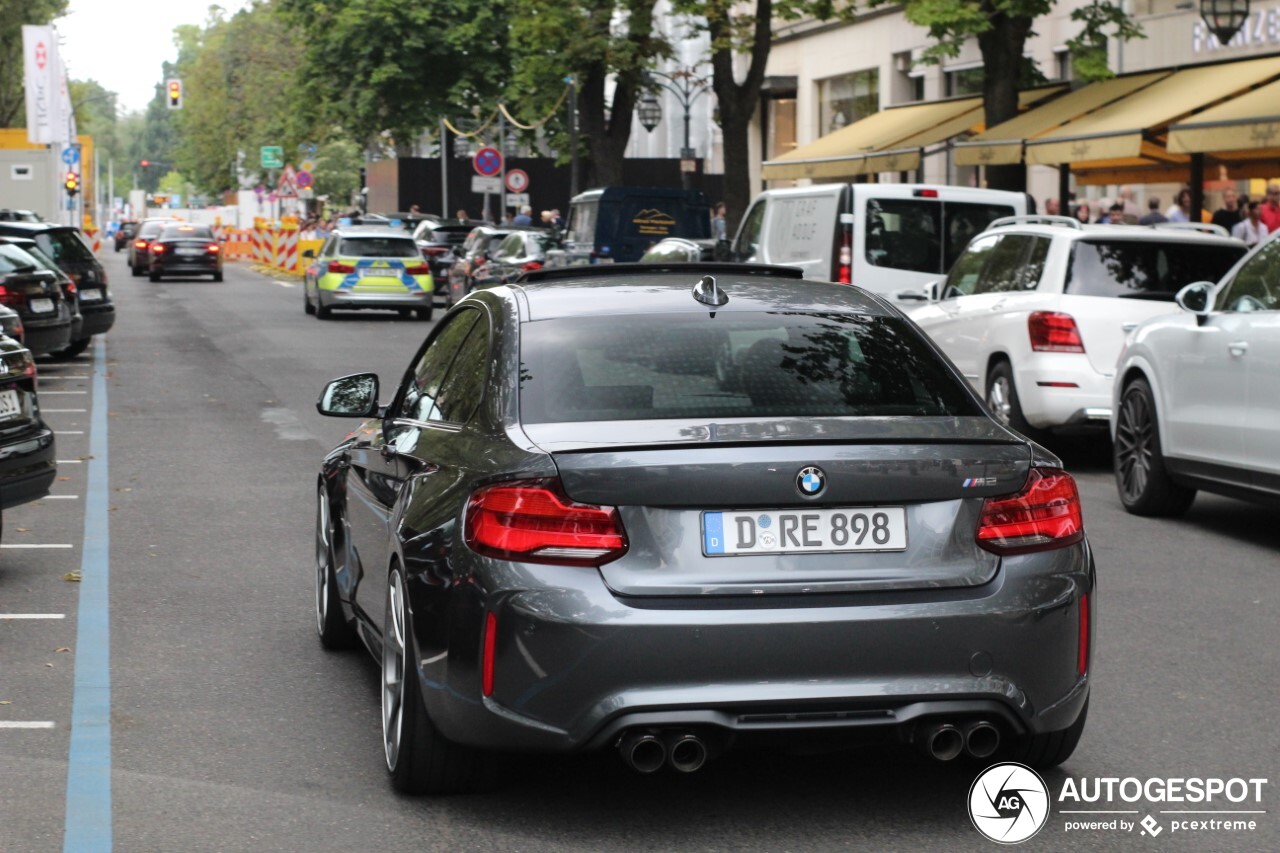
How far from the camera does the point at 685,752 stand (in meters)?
4.98

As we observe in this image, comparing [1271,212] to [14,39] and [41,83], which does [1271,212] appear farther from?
[14,39]

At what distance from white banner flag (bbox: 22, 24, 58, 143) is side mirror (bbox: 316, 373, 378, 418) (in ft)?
192

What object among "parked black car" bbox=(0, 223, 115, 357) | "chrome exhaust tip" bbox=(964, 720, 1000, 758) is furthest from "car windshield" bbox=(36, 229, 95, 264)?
"chrome exhaust tip" bbox=(964, 720, 1000, 758)

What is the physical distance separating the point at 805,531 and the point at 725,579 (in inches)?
9.2

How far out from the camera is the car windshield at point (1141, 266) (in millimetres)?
13789

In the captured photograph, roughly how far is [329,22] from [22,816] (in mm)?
52710

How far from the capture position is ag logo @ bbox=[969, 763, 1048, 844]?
5256mm

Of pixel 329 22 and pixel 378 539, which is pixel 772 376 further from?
pixel 329 22

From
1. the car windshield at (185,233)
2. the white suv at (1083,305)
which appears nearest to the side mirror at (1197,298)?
the white suv at (1083,305)

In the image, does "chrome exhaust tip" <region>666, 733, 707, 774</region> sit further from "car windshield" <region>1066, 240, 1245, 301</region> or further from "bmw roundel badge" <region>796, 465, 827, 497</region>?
"car windshield" <region>1066, 240, 1245, 301</region>

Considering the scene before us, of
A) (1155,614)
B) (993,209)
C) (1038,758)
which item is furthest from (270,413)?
(1038,758)

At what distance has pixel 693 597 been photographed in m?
4.92

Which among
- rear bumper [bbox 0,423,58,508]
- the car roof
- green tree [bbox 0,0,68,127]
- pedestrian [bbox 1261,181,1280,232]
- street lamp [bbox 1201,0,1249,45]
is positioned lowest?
rear bumper [bbox 0,423,58,508]

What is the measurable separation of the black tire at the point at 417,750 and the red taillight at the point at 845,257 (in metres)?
14.1
